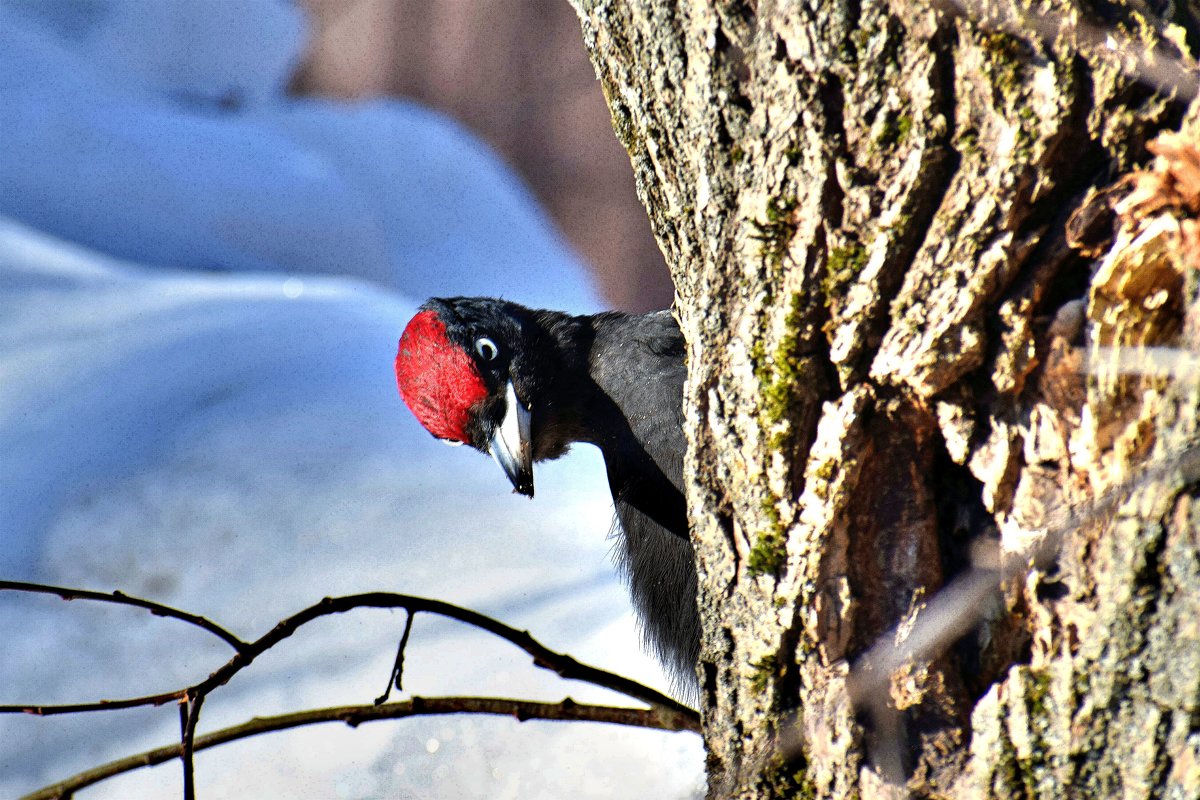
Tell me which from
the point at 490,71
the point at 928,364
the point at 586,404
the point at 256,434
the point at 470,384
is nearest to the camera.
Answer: the point at 928,364

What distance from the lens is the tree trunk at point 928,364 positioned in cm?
50

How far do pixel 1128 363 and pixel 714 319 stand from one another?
0.26 m

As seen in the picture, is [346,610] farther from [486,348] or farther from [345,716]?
[486,348]

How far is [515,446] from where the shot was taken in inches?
53.2

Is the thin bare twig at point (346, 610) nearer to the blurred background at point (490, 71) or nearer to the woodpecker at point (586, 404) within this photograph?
the woodpecker at point (586, 404)

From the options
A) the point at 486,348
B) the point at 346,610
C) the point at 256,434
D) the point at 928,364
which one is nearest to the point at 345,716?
the point at 346,610

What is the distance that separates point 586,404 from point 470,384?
239 mm

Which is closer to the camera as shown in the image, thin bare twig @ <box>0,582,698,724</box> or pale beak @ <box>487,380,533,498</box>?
thin bare twig @ <box>0,582,698,724</box>

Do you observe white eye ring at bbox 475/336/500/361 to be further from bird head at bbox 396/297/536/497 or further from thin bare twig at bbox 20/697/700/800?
thin bare twig at bbox 20/697/700/800

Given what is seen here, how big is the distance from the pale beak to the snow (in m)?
0.61

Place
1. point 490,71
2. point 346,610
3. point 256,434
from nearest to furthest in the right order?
point 346,610
point 490,71
point 256,434

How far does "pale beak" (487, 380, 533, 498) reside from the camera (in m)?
1.34

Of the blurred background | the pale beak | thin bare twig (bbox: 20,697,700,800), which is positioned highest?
the blurred background

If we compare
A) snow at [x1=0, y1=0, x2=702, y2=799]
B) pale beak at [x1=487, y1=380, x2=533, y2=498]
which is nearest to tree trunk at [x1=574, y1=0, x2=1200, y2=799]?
pale beak at [x1=487, y1=380, x2=533, y2=498]
